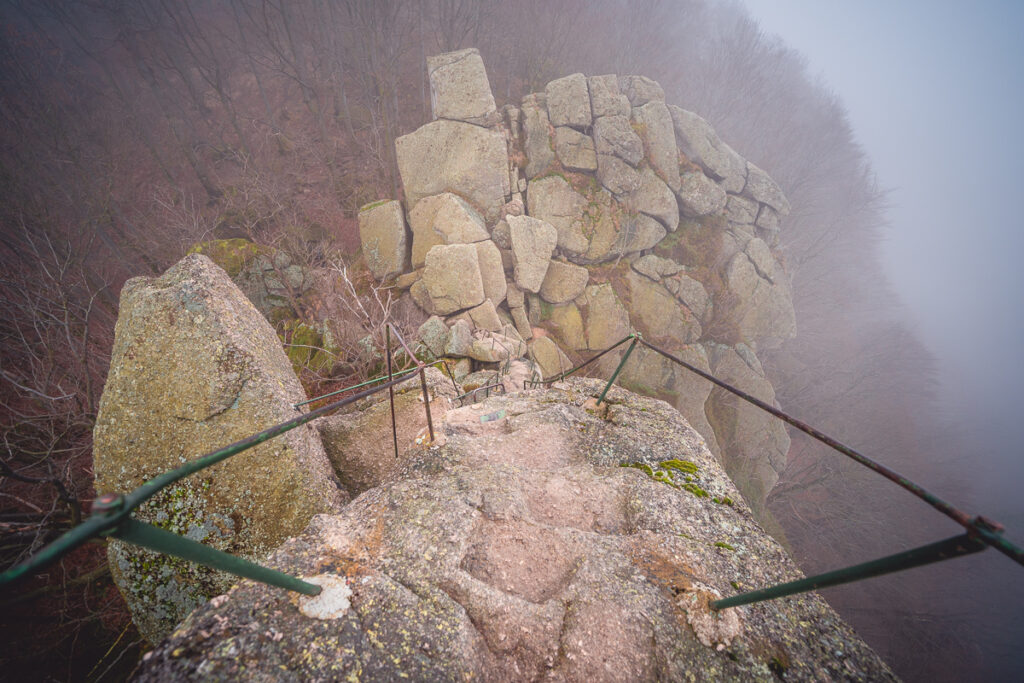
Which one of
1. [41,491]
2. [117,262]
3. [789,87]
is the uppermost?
[789,87]

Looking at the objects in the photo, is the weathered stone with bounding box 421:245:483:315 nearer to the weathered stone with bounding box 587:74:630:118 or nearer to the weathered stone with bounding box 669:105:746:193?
the weathered stone with bounding box 587:74:630:118

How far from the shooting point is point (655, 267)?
1319 centimetres

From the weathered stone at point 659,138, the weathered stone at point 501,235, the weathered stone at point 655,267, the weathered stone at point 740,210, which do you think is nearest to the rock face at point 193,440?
the weathered stone at point 501,235

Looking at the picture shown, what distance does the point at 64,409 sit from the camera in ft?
18.8

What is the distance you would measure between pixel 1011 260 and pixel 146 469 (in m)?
102

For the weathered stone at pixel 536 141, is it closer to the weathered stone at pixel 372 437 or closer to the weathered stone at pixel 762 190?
the weathered stone at pixel 762 190

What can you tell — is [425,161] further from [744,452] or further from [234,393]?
[744,452]

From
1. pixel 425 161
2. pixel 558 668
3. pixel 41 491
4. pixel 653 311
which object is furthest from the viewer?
pixel 653 311

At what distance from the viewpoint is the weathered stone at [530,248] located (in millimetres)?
10836

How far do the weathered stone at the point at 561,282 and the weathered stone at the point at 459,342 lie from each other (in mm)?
4400

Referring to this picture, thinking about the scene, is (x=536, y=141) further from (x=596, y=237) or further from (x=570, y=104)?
(x=596, y=237)

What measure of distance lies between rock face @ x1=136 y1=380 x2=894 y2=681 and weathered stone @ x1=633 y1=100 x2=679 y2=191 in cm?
1348

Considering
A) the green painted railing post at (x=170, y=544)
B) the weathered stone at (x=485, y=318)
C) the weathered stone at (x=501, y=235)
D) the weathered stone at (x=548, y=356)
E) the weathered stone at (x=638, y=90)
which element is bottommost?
the weathered stone at (x=548, y=356)

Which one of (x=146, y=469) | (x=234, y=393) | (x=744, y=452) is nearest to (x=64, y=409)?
(x=146, y=469)
